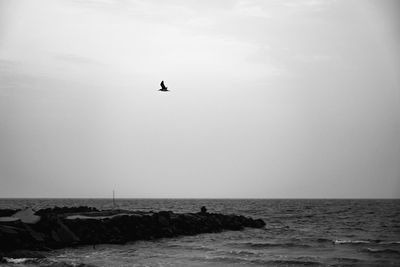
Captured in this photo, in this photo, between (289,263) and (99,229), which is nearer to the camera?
(289,263)

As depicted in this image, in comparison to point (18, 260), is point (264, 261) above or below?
below

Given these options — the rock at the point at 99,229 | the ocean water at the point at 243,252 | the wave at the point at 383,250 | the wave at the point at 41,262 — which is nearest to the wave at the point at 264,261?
the ocean water at the point at 243,252

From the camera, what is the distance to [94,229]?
3038 cm

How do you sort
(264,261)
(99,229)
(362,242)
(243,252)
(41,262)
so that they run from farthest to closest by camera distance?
1. (362,242)
2. (99,229)
3. (243,252)
4. (264,261)
5. (41,262)

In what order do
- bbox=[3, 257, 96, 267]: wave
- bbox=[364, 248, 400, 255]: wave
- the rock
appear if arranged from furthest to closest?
bbox=[364, 248, 400, 255]: wave < the rock < bbox=[3, 257, 96, 267]: wave

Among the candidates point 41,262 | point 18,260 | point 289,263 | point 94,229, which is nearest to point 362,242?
point 289,263

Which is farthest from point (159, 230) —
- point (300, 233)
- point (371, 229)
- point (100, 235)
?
point (371, 229)

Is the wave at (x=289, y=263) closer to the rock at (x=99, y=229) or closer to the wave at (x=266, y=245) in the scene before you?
the wave at (x=266, y=245)

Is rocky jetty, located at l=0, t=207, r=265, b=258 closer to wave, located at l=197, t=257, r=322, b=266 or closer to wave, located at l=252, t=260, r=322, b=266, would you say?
wave, located at l=197, t=257, r=322, b=266

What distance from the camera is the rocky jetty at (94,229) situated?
1027 inches

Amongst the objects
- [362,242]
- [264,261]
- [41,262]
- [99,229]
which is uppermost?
[99,229]

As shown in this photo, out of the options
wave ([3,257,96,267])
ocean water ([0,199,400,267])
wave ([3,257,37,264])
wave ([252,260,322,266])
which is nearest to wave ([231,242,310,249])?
ocean water ([0,199,400,267])

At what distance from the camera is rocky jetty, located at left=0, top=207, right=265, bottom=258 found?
85.6 feet

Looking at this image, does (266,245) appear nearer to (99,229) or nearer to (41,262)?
(99,229)
